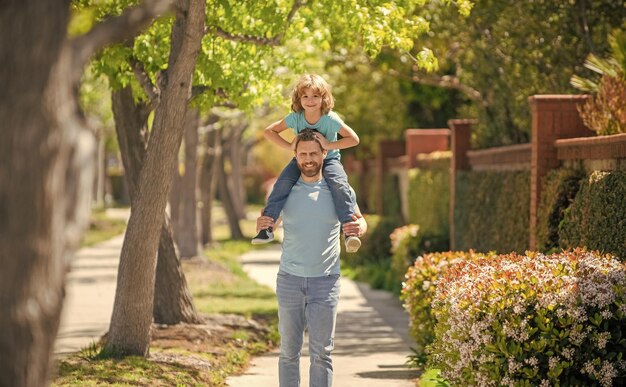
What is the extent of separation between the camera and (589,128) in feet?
38.4

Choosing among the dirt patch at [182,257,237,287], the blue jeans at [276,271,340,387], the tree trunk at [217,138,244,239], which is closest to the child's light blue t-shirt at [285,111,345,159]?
the blue jeans at [276,271,340,387]

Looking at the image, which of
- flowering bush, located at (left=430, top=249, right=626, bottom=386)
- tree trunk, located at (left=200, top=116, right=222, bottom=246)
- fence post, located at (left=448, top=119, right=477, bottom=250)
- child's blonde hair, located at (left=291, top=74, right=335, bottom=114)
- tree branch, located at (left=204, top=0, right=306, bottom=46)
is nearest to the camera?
flowering bush, located at (left=430, top=249, right=626, bottom=386)

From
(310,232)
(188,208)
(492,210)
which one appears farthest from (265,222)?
(188,208)

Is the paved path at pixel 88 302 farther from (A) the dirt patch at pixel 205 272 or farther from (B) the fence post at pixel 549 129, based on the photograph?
(B) the fence post at pixel 549 129

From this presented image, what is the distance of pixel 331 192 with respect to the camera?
7707mm

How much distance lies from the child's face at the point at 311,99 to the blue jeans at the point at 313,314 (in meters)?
1.16

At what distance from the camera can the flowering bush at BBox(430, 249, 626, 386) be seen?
289 inches

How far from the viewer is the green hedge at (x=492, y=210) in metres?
13.1

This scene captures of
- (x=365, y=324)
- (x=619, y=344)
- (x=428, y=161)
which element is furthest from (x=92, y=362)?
(x=428, y=161)

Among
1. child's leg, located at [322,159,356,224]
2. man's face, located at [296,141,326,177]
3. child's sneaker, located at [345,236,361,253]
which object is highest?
man's face, located at [296,141,326,177]

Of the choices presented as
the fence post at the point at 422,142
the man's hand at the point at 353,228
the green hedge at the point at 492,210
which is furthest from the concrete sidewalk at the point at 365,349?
the fence post at the point at 422,142

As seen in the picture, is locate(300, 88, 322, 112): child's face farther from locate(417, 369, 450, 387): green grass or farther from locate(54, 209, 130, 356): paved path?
locate(417, 369, 450, 387): green grass

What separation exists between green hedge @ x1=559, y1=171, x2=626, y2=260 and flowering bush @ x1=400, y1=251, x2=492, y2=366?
1.02 metres

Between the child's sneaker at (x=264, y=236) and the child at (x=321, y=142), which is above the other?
the child at (x=321, y=142)
